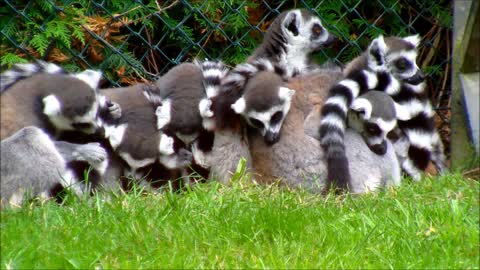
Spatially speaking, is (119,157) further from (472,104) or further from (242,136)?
(472,104)

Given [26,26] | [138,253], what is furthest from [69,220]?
[26,26]

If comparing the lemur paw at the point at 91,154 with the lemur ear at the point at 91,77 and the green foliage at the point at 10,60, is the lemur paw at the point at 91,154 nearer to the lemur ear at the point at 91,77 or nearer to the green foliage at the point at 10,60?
the lemur ear at the point at 91,77

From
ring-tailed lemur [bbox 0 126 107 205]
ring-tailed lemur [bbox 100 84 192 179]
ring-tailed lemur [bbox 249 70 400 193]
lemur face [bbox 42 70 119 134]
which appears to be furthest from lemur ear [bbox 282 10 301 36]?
ring-tailed lemur [bbox 0 126 107 205]

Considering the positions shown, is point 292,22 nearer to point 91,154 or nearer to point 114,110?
point 114,110

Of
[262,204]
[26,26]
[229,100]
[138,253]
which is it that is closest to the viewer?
[138,253]

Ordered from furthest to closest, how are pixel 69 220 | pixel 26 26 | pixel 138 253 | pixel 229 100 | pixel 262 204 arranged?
pixel 26 26 < pixel 229 100 < pixel 262 204 < pixel 69 220 < pixel 138 253

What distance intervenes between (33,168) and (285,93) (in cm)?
177

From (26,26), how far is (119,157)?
55.9 inches

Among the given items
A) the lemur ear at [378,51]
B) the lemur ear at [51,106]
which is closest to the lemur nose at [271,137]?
the lemur ear at [378,51]

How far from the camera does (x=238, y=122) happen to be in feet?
19.4

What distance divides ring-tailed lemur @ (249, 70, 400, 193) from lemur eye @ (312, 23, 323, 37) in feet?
2.85

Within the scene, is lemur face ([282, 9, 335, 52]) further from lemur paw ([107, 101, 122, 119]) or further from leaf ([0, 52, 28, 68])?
leaf ([0, 52, 28, 68])

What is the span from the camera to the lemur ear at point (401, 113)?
20.0ft

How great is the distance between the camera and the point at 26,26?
6.31 metres
